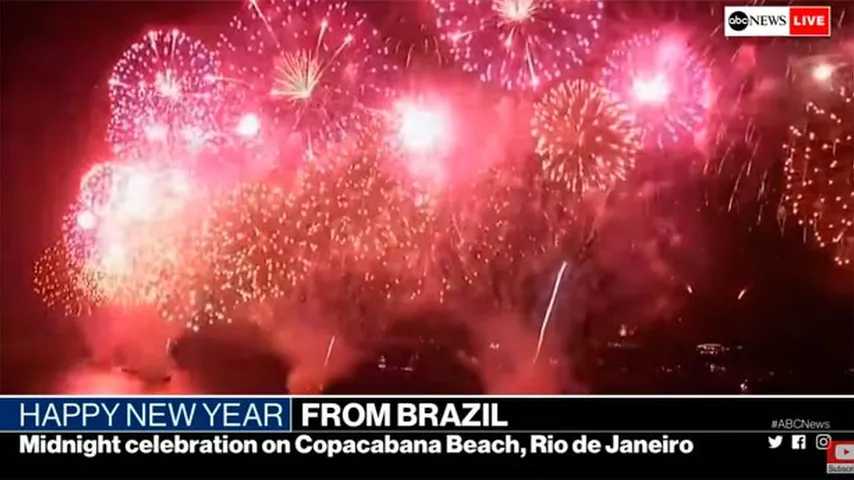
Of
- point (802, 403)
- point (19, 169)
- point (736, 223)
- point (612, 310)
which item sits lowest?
point (802, 403)

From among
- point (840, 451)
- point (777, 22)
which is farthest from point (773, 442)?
point (777, 22)

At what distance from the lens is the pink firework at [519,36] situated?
2.72m

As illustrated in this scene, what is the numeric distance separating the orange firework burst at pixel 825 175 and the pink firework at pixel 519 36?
745mm

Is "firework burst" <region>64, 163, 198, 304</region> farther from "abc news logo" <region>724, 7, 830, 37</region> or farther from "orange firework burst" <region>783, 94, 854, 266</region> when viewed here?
"orange firework burst" <region>783, 94, 854, 266</region>

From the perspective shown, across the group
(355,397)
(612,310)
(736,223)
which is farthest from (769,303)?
(355,397)

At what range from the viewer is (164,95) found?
277 centimetres

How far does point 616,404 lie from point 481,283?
0.58 m

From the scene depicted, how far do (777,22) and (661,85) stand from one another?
1.37 feet

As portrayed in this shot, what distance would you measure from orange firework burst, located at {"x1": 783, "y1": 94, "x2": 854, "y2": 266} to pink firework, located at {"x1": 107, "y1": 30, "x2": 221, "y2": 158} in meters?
1.85

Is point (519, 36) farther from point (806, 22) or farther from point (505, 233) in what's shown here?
point (806, 22)

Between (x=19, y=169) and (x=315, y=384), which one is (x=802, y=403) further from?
(x=19, y=169)

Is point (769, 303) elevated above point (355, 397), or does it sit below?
above

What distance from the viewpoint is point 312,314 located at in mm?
2764

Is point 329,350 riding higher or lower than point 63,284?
lower
